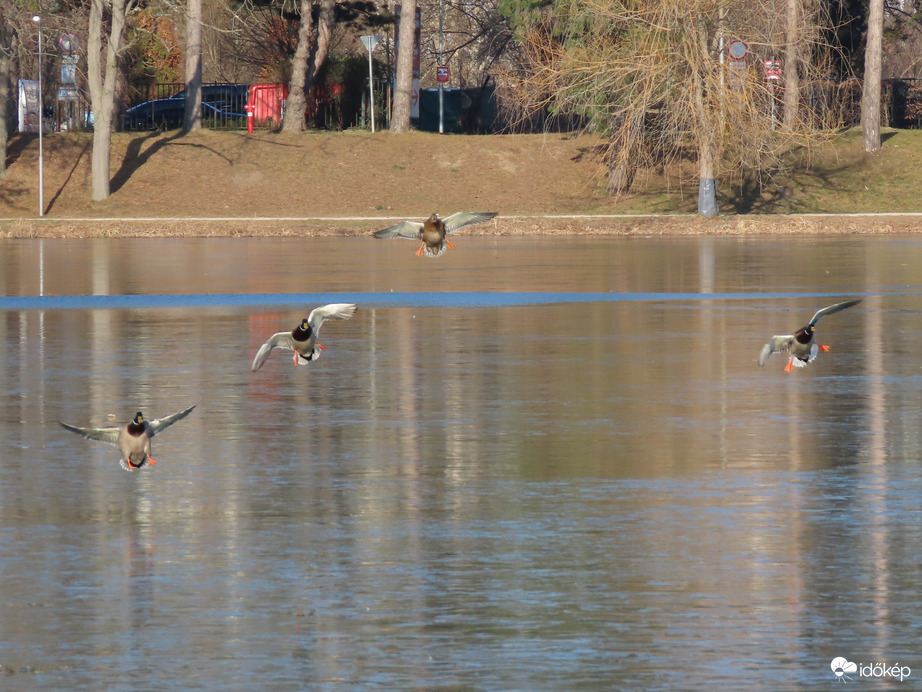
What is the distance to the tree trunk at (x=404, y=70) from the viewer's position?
54531mm

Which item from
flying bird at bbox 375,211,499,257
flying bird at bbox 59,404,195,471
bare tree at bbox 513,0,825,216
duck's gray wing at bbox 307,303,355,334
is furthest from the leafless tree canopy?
flying bird at bbox 59,404,195,471

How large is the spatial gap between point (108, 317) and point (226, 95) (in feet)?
142

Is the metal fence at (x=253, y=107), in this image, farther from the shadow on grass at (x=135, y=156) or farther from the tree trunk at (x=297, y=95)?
the shadow on grass at (x=135, y=156)

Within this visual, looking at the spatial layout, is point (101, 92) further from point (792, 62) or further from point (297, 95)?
point (792, 62)

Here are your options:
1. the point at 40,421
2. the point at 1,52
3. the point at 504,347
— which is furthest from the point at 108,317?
the point at 1,52

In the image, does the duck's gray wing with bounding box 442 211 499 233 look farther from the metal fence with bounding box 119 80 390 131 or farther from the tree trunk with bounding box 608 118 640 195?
the metal fence with bounding box 119 80 390 131

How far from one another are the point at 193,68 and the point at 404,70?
6986 mm

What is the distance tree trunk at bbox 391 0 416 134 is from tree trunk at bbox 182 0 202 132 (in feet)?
21.6

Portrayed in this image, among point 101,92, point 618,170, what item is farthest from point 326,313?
point 101,92

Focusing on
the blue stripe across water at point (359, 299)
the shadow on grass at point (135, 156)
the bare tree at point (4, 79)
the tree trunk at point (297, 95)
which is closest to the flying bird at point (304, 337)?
the blue stripe across water at point (359, 299)

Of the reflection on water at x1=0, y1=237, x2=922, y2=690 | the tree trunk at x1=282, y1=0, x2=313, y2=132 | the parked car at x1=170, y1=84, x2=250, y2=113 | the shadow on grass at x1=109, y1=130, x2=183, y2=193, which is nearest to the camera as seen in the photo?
the reflection on water at x1=0, y1=237, x2=922, y2=690

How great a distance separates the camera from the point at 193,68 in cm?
5488

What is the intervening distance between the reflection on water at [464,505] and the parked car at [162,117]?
39775mm

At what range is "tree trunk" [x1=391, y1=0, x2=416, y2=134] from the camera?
54.5 meters
